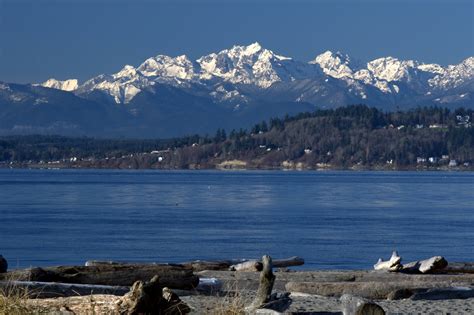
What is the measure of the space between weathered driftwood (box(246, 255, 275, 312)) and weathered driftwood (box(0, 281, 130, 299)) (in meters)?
3.46

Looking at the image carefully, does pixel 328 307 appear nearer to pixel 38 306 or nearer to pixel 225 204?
pixel 38 306

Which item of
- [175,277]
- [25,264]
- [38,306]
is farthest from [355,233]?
[38,306]

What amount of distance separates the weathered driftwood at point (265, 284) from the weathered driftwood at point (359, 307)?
1.51 m

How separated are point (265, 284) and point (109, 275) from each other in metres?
5.13

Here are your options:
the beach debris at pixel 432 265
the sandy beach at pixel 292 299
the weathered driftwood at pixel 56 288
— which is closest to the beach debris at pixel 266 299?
the sandy beach at pixel 292 299

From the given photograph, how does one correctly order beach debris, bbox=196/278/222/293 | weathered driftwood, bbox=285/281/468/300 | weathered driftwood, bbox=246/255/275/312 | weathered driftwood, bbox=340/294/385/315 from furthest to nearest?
1. weathered driftwood, bbox=285/281/468/300
2. beach debris, bbox=196/278/222/293
3. weathered driftwood, bbox=246/255/275/312
4. weathered driftwood, bbox=340/294/385/315

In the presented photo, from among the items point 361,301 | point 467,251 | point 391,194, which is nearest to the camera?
point 361,301

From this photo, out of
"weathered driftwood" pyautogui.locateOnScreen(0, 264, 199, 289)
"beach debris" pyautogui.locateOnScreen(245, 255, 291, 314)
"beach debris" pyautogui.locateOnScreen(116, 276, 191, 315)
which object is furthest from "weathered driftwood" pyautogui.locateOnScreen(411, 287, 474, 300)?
"beach debris" pyautogui.locateOnScreen(116, 276, 191, 315)

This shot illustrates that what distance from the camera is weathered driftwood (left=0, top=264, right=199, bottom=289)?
2066 centimetres

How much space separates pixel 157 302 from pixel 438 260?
40.6 ft

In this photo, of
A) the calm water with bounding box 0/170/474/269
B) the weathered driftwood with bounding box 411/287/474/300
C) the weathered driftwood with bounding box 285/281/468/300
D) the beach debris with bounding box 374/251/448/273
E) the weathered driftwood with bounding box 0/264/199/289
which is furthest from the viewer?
the calm water with bounding box 0/170/474/269

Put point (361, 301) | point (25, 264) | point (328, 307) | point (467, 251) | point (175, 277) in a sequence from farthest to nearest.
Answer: point (467, 251) < point (25, 264) < point (175, 277) < point (328, 307) < point (361, 301)

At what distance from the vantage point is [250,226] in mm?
73000

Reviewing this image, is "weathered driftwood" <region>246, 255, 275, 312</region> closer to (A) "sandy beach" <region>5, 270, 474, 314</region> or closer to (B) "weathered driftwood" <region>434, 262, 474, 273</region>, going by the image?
(A) "sandy beach" <region>5, 270, 474, 314</region>
